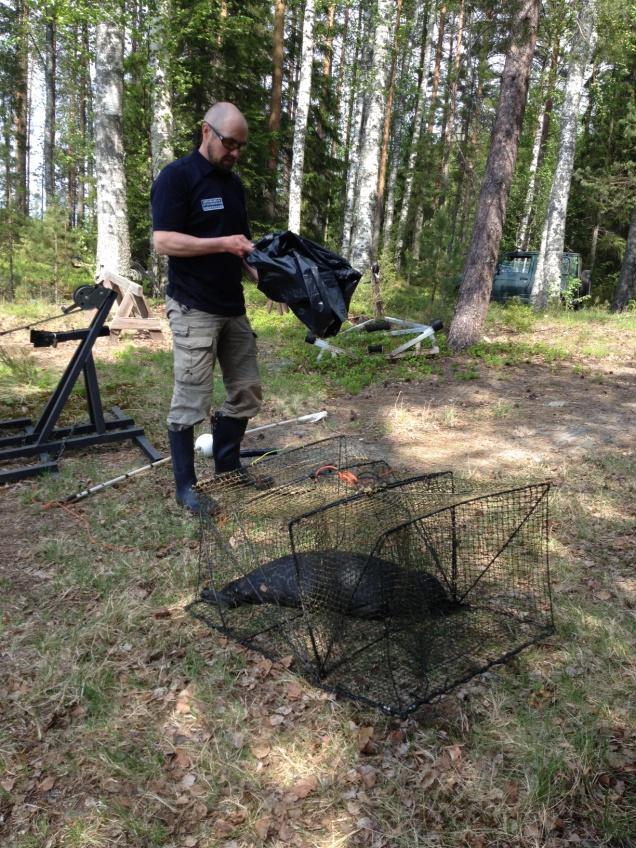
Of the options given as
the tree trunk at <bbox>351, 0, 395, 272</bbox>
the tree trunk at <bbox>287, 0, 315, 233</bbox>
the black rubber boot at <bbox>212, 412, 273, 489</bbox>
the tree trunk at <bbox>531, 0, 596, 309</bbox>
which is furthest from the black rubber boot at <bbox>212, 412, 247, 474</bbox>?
the tree trunk at <bbox>531, 0, 596, 309</bbox>

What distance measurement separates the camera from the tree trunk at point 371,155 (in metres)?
11.3

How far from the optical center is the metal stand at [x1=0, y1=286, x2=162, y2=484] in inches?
169

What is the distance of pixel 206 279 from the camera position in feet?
11.0

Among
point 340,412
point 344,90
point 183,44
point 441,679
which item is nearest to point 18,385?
point 340,412

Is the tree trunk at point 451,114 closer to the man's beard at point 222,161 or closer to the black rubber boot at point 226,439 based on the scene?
the man's beard at point 222,161

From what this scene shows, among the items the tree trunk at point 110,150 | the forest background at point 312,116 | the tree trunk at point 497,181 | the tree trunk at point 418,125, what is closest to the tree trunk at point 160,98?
the forest background at point 312,116

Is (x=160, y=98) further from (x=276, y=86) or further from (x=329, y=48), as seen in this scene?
(x=329, y=48)

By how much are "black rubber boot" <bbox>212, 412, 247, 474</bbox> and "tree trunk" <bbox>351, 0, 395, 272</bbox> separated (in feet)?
26.8

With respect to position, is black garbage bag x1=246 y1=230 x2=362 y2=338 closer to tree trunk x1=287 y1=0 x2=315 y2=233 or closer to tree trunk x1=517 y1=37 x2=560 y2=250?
tree trunk x1=287 y1=0 x2=315 y2=233

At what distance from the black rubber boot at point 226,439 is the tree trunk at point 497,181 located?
5.48 meters

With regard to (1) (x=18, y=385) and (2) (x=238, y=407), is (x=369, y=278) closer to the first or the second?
(1) (x=18, y=385)

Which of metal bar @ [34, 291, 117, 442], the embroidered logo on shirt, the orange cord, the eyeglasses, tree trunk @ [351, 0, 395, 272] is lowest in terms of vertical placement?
the orange cord

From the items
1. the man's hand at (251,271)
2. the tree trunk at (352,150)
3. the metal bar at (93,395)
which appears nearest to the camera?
the man's hand at (251,271)

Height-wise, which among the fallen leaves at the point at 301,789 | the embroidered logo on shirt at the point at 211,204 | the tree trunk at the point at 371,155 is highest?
the tree trunk at the point at 371,155
